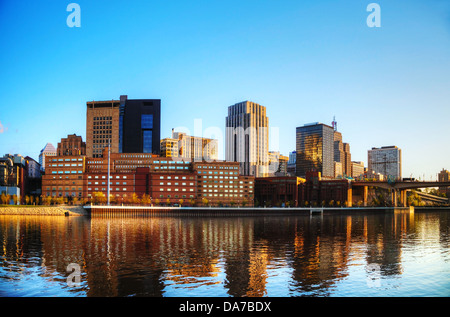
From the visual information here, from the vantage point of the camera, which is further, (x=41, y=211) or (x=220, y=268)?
(x=41, y=211)

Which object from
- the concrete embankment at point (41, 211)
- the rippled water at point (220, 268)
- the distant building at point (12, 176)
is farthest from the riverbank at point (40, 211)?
the rippled water at point (220, 268)

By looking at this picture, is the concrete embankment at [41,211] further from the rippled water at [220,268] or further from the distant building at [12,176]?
the rippled water at [220,268]

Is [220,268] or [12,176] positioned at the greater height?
[12,176]

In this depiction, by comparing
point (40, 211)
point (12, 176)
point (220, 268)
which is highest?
point (12, 176)

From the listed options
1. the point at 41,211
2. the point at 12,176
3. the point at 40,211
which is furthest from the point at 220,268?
the point at 12,176

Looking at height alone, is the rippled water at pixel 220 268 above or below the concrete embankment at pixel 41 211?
above

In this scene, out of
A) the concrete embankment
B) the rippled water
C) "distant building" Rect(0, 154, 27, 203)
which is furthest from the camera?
"distant building" Rect(0, 154, 27, 203)

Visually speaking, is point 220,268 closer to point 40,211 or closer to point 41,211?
point 41,211

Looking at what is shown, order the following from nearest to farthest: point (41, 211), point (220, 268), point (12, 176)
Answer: point (220, 268), point (41, 211), point (12, 176)

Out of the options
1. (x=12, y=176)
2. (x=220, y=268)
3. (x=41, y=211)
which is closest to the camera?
(x=220, y=268)

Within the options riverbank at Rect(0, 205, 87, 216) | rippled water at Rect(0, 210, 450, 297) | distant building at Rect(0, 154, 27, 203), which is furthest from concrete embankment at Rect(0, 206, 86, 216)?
rippled water at Rect(0, 210, 450, 297)

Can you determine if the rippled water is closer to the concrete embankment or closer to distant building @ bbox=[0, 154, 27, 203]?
the concrete embankment
